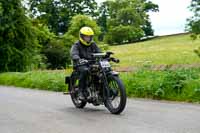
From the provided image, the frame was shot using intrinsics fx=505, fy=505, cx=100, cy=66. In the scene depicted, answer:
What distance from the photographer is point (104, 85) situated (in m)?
9.94

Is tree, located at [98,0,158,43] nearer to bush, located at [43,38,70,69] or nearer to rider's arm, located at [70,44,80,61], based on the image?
bush, located at [43,38,70,69]

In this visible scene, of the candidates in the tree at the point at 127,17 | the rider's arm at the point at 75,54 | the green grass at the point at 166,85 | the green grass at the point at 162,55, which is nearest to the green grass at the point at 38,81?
the green grass at the point at 166,85

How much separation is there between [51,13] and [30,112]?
76.3 m

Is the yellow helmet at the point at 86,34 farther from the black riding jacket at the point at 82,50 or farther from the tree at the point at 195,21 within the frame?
the tree at the point at 195,21

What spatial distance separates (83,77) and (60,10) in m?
76.6

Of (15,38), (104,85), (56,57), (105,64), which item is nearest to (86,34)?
(105,64)

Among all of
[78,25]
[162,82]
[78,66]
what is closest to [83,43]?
[78,66]

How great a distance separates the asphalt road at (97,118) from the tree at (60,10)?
7383 centimetres

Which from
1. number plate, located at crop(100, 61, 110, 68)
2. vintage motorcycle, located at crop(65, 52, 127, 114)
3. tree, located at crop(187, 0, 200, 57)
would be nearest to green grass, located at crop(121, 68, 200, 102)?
vintage motorcycle, located at crop(65, 52, 127, 114)

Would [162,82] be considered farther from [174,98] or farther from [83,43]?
[83,43]

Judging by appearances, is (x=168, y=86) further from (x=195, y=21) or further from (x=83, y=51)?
(x=195, y=21)

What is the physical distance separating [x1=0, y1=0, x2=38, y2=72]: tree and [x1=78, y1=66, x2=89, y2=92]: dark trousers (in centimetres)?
1775

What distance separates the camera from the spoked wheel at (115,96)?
9359 mm

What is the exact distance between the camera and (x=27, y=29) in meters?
29.1
